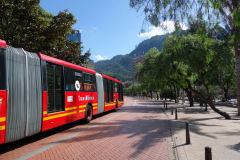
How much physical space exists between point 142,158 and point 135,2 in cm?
731

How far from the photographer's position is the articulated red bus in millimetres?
5324

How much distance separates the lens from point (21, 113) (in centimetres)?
575

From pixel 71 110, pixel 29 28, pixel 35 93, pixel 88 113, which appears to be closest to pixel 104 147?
pixel 35 93

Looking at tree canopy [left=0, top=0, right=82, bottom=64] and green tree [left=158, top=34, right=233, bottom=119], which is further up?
tree canopy [left=0, top=0, right=82, bottom=64]

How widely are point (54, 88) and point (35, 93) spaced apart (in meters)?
1.36

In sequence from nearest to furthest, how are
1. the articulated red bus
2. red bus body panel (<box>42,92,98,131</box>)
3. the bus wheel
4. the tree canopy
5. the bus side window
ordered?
the articulated red bus → red bus body panel (<box>42,92,98,131</box>) → the bus side window → the bus wheel → the tree canopy

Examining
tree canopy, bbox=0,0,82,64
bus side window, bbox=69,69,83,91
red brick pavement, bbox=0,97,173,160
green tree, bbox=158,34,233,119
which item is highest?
tree canopy, bbox=0,0,82,64

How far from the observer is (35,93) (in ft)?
21.1

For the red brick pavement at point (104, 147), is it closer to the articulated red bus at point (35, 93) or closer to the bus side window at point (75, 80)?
the articulated red bus at point (35, 93)

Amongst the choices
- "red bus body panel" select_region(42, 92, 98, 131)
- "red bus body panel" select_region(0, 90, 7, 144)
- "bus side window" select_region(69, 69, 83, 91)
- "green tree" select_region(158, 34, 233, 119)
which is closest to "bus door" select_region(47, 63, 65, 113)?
"red bus body panel" select_region(42, 92, 98, 131)

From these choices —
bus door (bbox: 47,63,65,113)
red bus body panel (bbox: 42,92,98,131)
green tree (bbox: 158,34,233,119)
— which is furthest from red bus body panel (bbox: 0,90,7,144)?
green tree (bbox: 158,34,233,119)

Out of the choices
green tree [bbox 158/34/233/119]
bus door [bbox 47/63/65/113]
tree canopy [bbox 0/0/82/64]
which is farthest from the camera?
green tree [bbox 158/34/233/119]

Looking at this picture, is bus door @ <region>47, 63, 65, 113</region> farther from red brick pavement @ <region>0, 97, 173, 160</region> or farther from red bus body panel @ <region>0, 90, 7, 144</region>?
red bus body panel @ <region>0, 90, 7, 144</region>

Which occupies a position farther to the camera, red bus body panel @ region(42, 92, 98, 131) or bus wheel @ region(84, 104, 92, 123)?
bus wheel @ region(84, 104, 92, 123)
